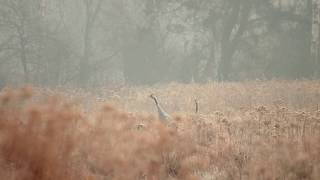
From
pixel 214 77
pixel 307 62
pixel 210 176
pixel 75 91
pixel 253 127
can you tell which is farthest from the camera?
pixel 214 77

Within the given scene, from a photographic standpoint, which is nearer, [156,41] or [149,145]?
[149,145]

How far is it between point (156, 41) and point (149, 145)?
76.2 ft

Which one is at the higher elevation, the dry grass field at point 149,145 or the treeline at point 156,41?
the treeline at point 156,41

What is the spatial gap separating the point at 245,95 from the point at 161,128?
9.94 meters

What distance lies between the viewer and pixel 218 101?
19.6 meters

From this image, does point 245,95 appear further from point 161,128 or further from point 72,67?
point 72,67

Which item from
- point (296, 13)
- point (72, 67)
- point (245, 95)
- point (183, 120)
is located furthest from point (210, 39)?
point (183, 120)

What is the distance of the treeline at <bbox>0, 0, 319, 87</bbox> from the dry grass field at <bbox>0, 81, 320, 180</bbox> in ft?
53.4

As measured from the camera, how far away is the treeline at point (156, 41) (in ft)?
98.5

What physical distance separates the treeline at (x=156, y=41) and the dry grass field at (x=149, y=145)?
16.3 meters

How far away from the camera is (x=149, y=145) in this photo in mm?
10375

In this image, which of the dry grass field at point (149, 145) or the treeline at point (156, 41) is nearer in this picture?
the dry grass field at point (149, 145)

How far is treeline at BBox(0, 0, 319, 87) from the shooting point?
30031 mm

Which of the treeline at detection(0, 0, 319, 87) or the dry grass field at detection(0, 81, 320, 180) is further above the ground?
the treeline at detection(0, 0, 319, 87)
